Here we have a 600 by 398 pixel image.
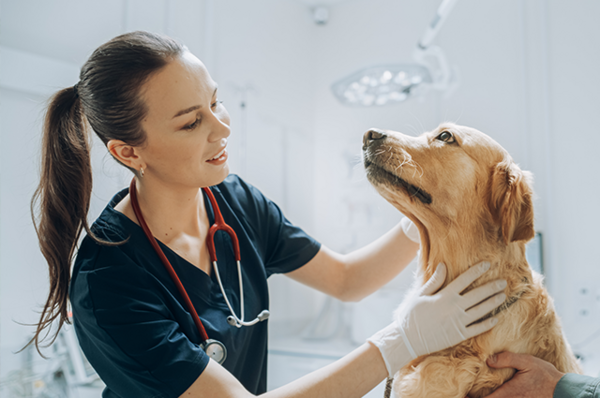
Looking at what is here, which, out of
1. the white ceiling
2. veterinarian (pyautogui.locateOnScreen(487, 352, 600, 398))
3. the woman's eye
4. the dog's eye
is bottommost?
veterinarian (pyautogui.locateOnScreen(487, 352, 600, 398))

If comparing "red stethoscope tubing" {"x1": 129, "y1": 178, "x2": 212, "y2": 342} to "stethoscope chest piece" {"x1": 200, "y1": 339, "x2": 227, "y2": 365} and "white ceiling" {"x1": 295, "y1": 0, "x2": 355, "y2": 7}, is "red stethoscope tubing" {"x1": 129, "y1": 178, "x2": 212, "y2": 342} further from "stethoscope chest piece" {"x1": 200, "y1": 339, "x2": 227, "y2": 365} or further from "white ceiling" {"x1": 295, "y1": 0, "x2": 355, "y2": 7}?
"white ceiling" {"x1": 295, "y1": 0, "x2": 355, "y2": 7}

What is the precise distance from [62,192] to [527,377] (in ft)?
3.52

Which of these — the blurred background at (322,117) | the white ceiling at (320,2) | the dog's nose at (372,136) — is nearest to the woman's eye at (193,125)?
the dog's nose at (372,136)

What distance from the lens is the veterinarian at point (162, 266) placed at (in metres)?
0.79

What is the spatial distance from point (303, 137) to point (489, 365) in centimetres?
206

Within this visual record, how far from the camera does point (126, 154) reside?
3.07 feet

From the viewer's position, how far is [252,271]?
1100mm

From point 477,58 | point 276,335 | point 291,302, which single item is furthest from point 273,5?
point 276,335

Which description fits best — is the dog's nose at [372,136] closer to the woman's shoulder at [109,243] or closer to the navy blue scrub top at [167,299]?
the navy blue scrub top at [167,299]

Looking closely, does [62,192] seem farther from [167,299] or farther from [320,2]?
[320,2]

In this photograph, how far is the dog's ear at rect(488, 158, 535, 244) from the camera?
0.81 meters

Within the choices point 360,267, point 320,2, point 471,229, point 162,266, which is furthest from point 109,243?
point 320,2

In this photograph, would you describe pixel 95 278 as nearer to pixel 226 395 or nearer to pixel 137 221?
pixel 137 221

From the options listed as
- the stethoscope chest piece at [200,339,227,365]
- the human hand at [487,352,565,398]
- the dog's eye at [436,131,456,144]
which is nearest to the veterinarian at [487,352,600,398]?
the human hand at [487,352,565,398]
